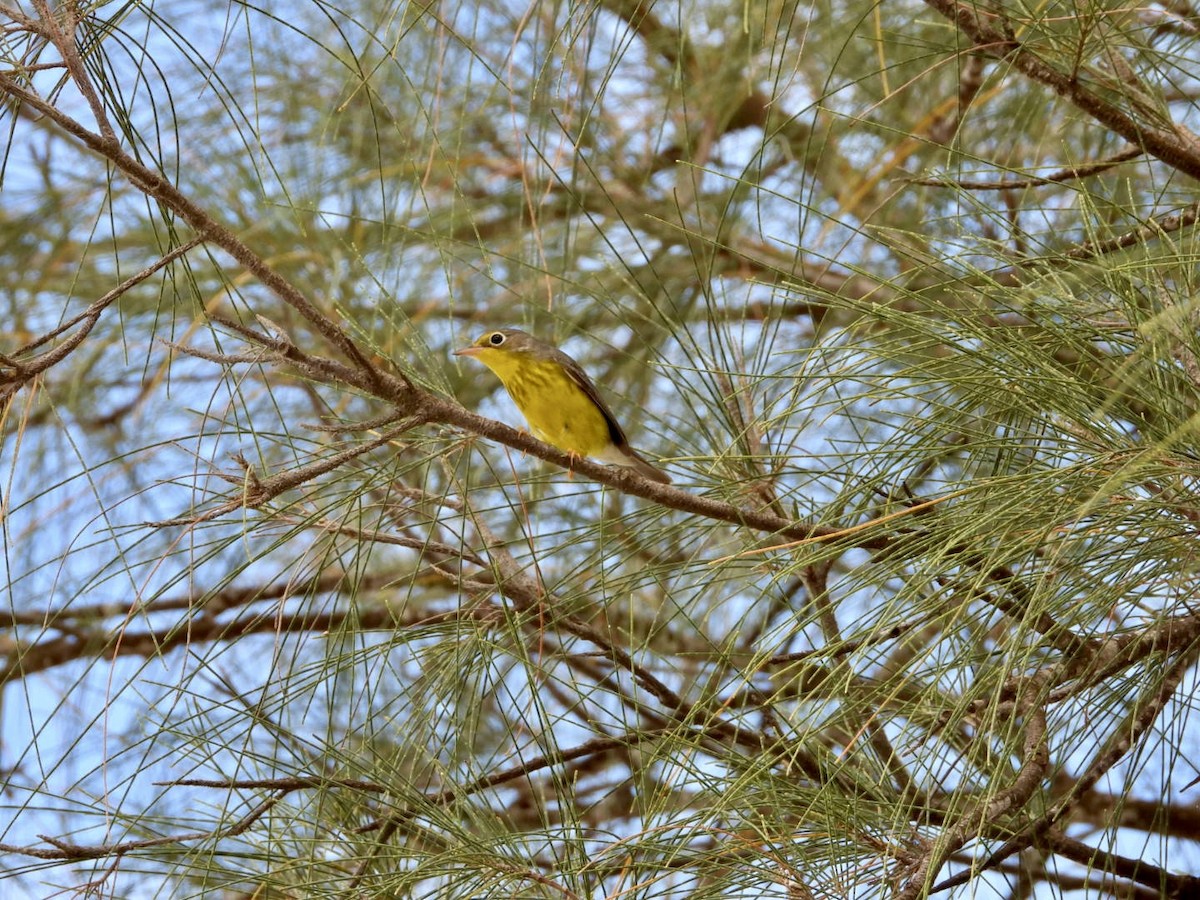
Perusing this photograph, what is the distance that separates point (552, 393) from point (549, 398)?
0.05 ft

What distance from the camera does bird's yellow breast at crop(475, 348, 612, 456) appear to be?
3.02 m

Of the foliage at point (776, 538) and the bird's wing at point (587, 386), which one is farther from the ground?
the bird's wing at point (587, 386)

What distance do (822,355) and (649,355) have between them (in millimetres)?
2097

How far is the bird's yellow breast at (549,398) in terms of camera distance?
302cm

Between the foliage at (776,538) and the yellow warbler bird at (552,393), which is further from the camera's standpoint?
the yellow warbler bird at (552,393)

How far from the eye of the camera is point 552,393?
302cm

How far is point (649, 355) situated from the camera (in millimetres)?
3525

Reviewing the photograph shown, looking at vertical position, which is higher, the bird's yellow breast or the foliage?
the bird's yellow breast

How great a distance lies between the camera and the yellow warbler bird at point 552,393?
9.93ft

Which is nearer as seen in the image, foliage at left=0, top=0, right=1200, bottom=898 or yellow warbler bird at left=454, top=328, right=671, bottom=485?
foliage at left=0, top=0, right=1200, bottom=898

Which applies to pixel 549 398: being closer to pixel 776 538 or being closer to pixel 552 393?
pixel 552 393

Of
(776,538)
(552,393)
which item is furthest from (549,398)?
(776,538)

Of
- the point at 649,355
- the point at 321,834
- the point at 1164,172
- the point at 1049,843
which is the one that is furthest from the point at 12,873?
the point at 1164,172

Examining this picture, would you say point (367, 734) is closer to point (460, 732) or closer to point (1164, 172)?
point (460, 732)
